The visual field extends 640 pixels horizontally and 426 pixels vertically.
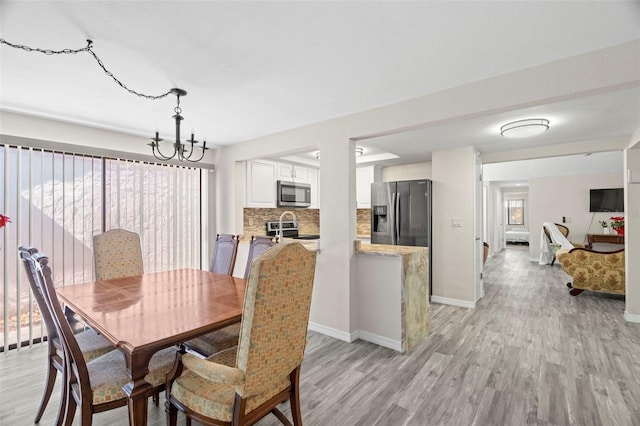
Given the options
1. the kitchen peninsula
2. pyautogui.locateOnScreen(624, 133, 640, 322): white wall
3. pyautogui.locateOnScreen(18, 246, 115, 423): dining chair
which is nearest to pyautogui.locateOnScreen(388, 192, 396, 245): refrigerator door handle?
the kitchen peninsula

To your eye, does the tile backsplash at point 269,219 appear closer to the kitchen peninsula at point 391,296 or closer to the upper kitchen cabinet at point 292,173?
the upper kitchen cabinet at point 292,173

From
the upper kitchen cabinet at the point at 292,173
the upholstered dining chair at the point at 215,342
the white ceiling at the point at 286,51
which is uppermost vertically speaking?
the white ceiling at the point at 286,51

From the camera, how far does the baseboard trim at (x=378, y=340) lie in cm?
288

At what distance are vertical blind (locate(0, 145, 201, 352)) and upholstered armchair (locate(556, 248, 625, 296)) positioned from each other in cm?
584

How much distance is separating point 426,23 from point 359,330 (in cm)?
273

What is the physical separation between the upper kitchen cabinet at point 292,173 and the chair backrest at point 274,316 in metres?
3.77

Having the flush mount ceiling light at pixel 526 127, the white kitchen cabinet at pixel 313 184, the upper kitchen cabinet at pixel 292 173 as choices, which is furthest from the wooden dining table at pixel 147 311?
the white kitchen cabinet at pixel 313 184

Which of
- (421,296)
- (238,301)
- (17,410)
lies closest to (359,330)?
(421,296)

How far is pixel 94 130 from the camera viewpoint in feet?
11.1

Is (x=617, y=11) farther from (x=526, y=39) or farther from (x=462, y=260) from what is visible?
(x=462, y=260)

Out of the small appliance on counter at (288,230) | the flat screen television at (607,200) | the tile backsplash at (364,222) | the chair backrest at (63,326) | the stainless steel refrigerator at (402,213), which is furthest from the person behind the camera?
the flat screen television at (607,200)

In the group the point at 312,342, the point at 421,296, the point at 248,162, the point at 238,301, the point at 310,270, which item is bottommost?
the point at 312,342

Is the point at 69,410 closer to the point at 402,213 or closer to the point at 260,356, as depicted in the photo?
the point at 260,356

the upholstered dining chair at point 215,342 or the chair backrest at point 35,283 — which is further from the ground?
the chair backrest at point 35,283
